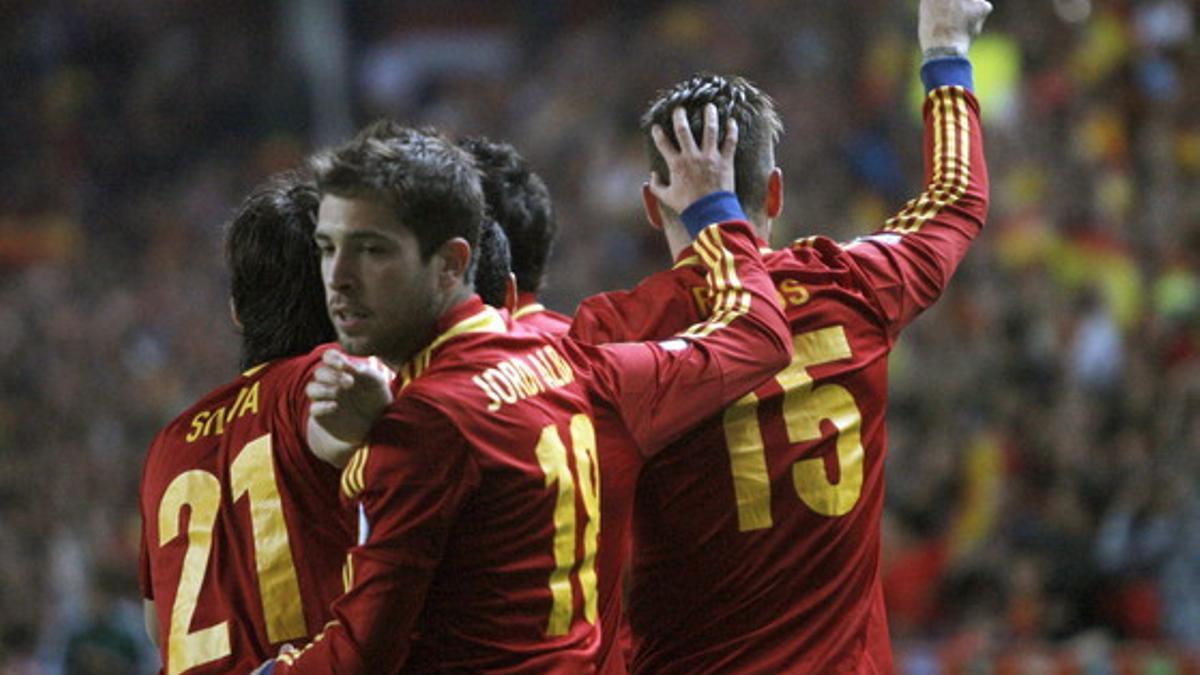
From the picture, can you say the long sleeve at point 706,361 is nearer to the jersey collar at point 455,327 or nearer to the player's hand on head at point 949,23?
the jersey collar at point 455,327

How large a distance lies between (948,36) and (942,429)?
21.3ft

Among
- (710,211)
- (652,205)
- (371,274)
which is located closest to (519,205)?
(652,205)

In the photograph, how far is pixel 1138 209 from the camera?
1168 cm

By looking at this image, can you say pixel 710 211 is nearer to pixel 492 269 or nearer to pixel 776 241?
pixel 492 269

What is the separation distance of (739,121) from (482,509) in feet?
4.30

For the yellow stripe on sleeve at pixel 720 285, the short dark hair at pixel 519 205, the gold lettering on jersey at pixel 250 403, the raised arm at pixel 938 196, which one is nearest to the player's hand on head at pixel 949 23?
the raised arm at pixel 938 196

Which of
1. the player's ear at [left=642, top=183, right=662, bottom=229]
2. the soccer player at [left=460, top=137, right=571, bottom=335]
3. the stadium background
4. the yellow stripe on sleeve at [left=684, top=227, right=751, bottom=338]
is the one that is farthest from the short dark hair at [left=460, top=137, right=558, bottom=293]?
the stadium background

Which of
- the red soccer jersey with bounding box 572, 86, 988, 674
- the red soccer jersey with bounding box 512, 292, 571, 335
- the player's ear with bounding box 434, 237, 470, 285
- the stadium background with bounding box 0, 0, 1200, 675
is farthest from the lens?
the stadium background with bounding box 0, 0, 1200, 675

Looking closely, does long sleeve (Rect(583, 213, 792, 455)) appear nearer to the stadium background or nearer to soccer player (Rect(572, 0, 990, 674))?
soccer player (Rect(572, 0, 990, 674))

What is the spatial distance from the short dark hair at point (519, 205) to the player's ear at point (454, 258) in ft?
4.90

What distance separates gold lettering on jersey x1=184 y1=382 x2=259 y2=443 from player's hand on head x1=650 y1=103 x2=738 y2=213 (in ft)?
3.37

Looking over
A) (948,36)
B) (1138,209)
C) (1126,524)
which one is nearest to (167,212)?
(1138,209)

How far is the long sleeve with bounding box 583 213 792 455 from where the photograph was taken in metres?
4.25

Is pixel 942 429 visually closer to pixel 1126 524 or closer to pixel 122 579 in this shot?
pixel 1126 524
